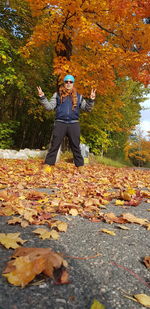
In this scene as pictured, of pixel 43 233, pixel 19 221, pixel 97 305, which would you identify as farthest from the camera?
pixel 19 221

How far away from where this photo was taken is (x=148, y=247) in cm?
177

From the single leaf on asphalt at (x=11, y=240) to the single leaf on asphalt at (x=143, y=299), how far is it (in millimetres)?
723

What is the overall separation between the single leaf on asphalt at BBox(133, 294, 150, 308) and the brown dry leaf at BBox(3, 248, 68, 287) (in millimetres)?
341

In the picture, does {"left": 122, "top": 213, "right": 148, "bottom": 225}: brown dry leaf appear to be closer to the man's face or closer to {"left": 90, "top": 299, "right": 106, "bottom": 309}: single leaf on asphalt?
{"left": 90, "top": 299, "right": 106, "bottom": 309}: single leaf on asphalt

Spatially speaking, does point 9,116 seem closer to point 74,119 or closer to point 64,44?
point 64,44

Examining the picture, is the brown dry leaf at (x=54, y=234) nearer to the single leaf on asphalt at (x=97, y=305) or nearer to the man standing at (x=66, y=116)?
the single leaf on asphalt at (x=97, y=305)

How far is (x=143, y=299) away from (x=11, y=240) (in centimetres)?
82

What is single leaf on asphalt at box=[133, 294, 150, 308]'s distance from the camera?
1.11m

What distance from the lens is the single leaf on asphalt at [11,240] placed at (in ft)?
4.82

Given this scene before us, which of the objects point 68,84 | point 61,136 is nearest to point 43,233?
point 61,136

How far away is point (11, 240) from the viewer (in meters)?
1.53

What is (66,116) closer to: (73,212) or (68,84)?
(68,84)

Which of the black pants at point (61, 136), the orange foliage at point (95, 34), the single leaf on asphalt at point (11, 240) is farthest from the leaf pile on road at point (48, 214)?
the orange foliage at point (95, 34)

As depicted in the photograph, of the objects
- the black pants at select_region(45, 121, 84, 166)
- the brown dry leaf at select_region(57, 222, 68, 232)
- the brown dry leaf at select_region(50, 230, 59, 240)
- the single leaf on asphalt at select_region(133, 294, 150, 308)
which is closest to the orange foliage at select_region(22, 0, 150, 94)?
the black pants at select_region(45, 121, 84, 166)
